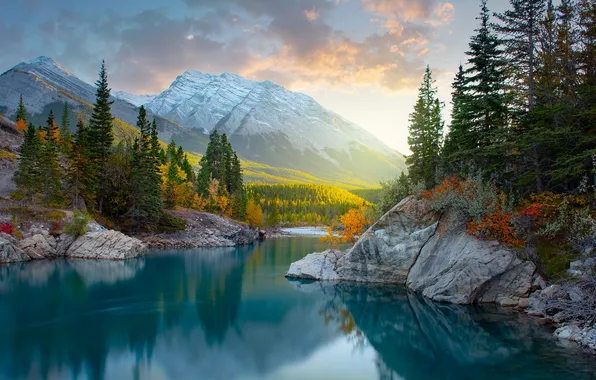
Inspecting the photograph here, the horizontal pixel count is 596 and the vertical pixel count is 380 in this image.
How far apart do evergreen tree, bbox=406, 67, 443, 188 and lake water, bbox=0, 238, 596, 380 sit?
16.2 meters

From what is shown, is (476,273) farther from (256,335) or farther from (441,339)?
(256,335)

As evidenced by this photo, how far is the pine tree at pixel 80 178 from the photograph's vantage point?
57.6m

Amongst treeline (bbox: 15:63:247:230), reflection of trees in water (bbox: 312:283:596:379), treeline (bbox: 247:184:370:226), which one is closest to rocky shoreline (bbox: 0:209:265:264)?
treeline (bbox: 15:63:247:230)

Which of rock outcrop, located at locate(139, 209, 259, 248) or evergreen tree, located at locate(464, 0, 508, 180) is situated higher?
evergreen tree, located at locate(464, 0, 508, 180)

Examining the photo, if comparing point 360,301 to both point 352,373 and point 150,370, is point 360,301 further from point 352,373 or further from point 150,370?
point 150,370

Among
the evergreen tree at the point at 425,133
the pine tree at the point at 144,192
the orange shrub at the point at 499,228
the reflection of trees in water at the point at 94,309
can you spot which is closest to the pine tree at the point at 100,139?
the pine tree at the point at 144,192

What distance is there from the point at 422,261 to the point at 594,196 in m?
12.6

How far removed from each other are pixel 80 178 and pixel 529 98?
193 feet

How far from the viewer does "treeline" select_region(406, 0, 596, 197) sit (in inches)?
1038

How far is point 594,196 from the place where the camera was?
23.4 metres

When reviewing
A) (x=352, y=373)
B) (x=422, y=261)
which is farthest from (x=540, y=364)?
(x=422, y=261)

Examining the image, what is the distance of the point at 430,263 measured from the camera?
30.6 meters

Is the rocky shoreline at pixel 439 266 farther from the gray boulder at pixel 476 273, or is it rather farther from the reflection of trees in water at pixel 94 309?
the reflection of trees in water at pixel 94 309

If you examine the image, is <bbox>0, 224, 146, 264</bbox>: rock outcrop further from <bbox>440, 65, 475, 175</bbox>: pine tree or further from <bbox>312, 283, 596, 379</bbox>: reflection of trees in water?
<bbox>440, 65, 475, 175</bbox>: pine tree
